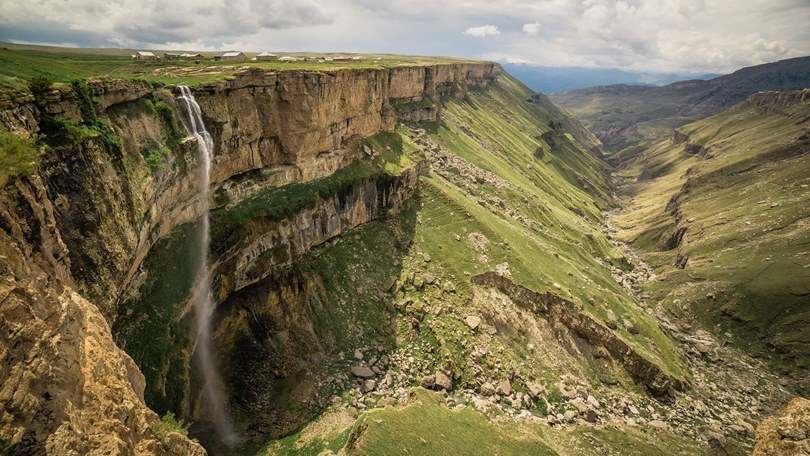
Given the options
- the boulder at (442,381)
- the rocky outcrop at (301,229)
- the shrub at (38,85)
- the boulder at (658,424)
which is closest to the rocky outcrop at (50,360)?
the shrub at (38,85)

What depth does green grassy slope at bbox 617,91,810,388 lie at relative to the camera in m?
76.5

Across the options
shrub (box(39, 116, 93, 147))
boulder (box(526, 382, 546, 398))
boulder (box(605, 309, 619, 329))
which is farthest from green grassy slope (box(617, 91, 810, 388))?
shrub (box(39, 116, 93, 147))

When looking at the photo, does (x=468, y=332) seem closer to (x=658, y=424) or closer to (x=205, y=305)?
(x=658, y=424)

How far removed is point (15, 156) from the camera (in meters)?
17.5

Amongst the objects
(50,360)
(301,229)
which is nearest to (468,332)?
(301,229)

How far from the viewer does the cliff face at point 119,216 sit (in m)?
14.2

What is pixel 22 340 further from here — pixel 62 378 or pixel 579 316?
pixel 579 316

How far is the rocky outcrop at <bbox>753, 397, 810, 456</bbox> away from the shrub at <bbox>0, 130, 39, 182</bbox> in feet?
144

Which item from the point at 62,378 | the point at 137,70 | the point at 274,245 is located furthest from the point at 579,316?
the point at 137,70

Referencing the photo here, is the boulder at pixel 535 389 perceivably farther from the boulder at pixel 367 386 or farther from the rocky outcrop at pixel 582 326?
the boulder at pixel 367 386

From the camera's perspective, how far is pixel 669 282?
94.4 m

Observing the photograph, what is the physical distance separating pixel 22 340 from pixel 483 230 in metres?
61.8

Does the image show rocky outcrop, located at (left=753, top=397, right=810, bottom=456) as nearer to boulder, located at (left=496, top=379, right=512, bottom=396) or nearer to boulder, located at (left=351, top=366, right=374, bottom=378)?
boulder, located at (left=496, top=379, right=512, bottom=396)

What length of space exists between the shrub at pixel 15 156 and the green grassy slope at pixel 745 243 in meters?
100.0
